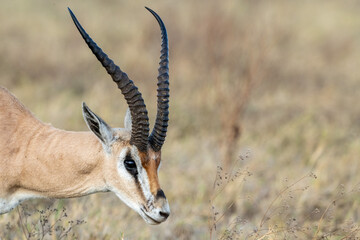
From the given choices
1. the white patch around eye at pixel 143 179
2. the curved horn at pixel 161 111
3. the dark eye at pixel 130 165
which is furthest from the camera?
the curved horn at pixel 161 111

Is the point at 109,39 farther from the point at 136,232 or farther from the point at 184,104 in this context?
the point at 136,232

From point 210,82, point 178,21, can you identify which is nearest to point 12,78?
point 210,82

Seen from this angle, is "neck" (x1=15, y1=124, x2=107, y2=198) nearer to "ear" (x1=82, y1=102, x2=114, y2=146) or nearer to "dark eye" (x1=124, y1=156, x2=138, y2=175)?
"ear" (x1=82, y1=102, x2=114, y2=146)

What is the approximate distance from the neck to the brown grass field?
1.27 ft

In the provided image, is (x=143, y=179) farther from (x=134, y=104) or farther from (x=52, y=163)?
(x=52, y=163)

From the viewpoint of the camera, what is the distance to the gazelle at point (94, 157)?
14.5 ft

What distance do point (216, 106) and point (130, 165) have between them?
709 cm

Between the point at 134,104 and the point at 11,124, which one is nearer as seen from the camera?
the point at 134,104

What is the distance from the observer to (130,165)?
4.48m

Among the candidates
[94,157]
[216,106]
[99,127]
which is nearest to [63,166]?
[94,157]

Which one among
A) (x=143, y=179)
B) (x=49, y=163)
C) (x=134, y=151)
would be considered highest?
(x=134, y=151)

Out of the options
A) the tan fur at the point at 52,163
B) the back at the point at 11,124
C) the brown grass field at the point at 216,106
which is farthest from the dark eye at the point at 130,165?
the back at the point at 11,124

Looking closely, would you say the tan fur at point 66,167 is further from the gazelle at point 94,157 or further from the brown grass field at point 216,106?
the brown grass field at point 216,106

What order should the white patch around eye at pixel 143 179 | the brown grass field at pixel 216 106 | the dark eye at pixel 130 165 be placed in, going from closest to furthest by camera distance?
the white patch around eye at pixel 143 179
the dark eye at pixel 130 165
the brown grass field at pixel 216 106
